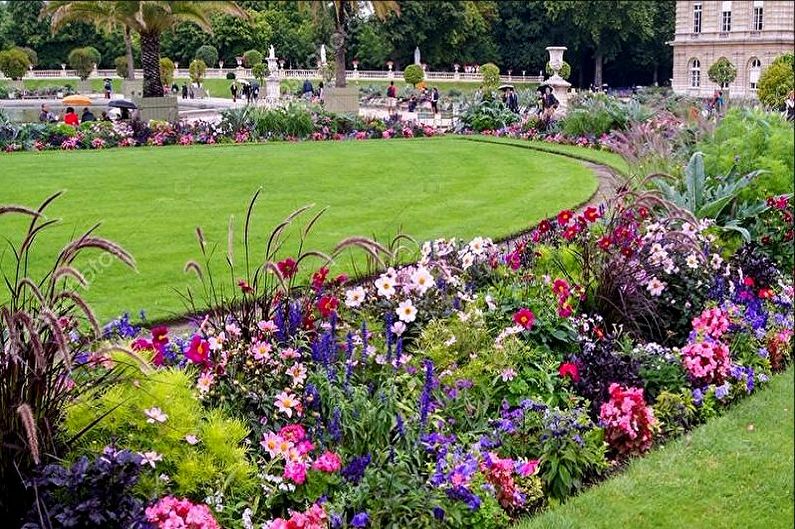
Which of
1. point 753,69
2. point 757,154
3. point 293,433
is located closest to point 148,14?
point 757,154

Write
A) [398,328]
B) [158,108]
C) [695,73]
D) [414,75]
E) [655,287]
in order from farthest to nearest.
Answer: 1. [695,73]
2. [414,75]
3. [158,108]
4. [655,287]
5. [398,328]

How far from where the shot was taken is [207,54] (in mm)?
67938

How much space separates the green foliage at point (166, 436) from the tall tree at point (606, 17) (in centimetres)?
6372

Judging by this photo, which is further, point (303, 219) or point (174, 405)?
point (303, 219)

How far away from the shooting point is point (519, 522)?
14.2 ft

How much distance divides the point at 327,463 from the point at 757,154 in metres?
6.41

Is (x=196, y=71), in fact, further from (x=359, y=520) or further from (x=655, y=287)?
(x=359, y=520)

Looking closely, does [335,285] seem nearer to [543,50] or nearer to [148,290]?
[148,290]

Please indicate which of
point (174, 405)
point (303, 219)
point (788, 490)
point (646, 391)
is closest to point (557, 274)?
point (646, 391)

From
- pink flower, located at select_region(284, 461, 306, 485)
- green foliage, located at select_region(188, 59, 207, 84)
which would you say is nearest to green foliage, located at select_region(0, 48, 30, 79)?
green foliage, located at select_region(188, 59, 207, 84)

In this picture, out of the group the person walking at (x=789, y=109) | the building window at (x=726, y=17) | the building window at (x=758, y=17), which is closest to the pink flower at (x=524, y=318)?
the person walking at (x=789, y=109)

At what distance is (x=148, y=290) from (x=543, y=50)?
64.7 metres

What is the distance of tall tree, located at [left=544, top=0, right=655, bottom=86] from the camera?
64125mm

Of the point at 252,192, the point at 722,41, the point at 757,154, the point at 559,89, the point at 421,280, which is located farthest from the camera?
the point at 722,41
